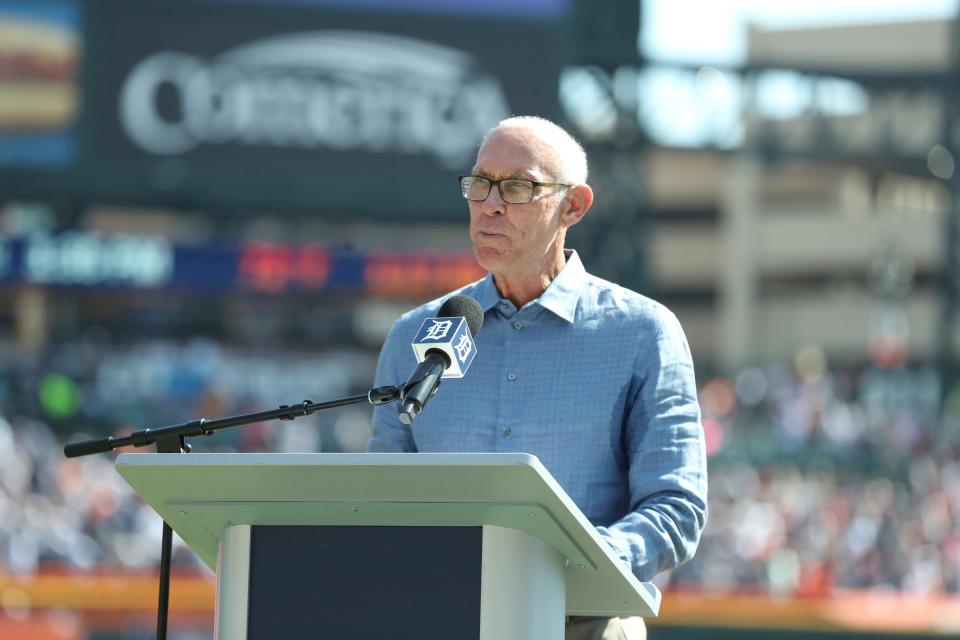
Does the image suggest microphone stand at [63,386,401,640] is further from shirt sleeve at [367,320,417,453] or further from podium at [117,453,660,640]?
shirt sleeve at [367,320,417,453]

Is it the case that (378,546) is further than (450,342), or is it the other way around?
(450,342)

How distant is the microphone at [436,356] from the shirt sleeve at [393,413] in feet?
1.20

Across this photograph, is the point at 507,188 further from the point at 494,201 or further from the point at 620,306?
the point at 620,306

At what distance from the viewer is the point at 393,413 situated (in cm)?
323

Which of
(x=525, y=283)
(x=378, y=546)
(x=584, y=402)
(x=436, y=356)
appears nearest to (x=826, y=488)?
(x=525, y=283)

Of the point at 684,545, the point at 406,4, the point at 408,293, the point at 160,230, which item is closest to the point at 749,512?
the point at 408,293

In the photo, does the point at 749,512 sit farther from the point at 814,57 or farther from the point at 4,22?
the point at 814,57

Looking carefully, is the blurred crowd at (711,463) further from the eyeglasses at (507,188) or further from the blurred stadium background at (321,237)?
the eyeglasses at (507,188)

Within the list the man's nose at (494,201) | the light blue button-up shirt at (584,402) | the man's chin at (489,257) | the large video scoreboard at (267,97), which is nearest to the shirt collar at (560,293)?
the light blue button-up shirt at (584,402)

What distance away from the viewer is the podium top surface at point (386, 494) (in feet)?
7.73

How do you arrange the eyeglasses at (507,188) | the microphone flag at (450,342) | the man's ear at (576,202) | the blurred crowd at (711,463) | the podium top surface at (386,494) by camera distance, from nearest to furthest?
the podium top surface at (386,494)
the microphone flag at (450,342)
the eyeglasses at (507,188)
the man's ear at (576,202)
the blurred crowd at (711,463)

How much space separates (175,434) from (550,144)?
2.86ft

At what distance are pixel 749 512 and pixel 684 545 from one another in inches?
529

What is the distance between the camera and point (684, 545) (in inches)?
113
